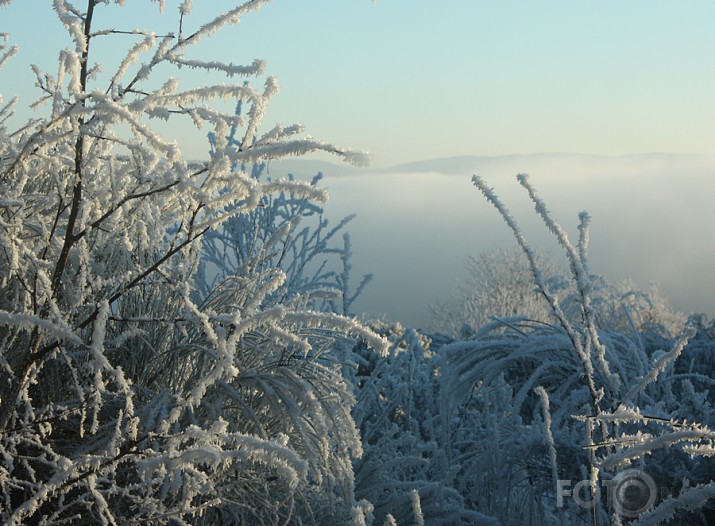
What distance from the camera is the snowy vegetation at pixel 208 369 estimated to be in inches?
83.8

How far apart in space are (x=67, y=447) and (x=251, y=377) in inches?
24.6

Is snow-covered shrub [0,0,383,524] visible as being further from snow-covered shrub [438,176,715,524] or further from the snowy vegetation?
snow-covered shrub [438,176,715,524]

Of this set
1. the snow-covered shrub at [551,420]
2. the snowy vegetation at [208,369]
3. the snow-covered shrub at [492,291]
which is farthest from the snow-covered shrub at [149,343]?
the snow-covered shrub at [492,291]

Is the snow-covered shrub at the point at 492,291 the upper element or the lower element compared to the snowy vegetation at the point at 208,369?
lower


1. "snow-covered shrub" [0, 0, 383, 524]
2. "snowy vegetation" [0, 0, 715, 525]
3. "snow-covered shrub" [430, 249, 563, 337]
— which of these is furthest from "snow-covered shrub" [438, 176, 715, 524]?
"snow-covered shrub" [430, 249, 563, 337]

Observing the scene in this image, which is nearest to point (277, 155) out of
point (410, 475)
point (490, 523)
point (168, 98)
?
point (168, 98)

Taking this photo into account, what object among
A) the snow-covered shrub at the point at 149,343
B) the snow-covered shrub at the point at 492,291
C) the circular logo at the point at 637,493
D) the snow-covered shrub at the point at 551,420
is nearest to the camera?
the snow-covered shrub at the point at 149,343

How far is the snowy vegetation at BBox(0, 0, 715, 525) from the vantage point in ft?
6.98

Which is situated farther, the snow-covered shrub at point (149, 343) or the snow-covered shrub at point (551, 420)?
the snow-covered shrub at point (551, 420)

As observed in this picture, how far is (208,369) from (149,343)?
0.22 metres

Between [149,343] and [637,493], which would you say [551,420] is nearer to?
[637,493]

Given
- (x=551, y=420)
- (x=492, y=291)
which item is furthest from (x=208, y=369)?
(x=492, y=291)

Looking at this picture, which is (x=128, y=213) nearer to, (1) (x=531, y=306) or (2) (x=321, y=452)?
(2) (x=321, y=452)

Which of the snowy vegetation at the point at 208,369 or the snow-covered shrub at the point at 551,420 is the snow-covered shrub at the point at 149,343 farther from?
the snow-covered shrub at the point at 551,420
